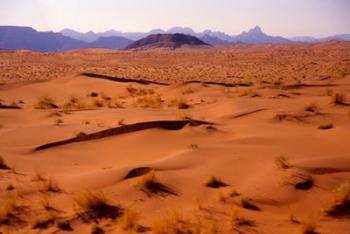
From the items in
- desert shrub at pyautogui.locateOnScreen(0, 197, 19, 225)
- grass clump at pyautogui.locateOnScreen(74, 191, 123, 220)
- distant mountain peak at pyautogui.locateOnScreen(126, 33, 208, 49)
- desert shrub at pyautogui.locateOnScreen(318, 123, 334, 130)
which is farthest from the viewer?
distant mountain peak at pyautogui.locateOnScreen(126, 33, 208, 49)

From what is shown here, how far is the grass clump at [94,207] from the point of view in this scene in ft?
21.3

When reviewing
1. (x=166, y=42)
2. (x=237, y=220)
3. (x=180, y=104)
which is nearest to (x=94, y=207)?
(x=237, y=220)

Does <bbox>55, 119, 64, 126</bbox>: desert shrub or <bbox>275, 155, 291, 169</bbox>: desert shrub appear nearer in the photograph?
<bbox>275, 155, 291, 169</bbox>: desert shrub

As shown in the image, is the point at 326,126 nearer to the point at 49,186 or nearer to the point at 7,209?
the point at 49,186

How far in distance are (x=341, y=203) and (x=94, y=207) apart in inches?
147

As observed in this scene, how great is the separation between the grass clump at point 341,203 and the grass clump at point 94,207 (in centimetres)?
318

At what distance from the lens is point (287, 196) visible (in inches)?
285

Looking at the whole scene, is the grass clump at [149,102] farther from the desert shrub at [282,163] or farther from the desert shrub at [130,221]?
the desert shrub at [130,221]

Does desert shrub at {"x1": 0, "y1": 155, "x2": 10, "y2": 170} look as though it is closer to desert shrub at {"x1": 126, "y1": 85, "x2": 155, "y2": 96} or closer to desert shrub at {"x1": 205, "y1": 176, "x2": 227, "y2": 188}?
desert shrub at {"x1": 205, "y1": 176, "x2": 227, "y2": 188}

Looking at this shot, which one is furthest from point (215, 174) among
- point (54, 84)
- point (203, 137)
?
point (54, 84)

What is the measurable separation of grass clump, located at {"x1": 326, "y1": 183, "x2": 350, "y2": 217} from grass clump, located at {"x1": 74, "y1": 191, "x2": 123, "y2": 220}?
3.18 metres

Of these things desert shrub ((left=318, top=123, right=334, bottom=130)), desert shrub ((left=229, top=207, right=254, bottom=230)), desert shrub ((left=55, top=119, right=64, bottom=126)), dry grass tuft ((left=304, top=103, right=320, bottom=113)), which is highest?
→ dry grass tuft ((left=304, top=103, right=320, bottom=113))

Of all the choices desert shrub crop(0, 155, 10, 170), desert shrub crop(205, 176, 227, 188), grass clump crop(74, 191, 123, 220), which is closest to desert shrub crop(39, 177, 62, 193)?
grass clump crop(74, 191, 123, 220)

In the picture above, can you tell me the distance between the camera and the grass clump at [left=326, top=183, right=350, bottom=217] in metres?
6.69
